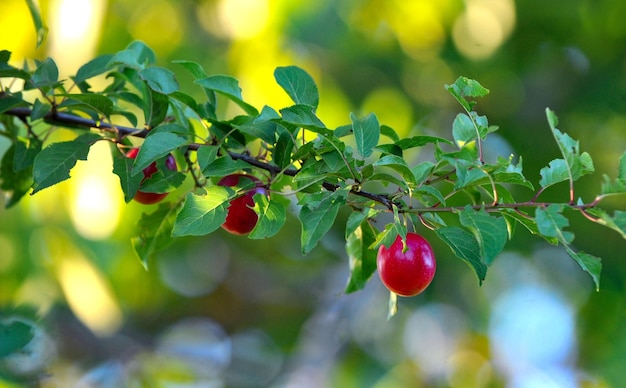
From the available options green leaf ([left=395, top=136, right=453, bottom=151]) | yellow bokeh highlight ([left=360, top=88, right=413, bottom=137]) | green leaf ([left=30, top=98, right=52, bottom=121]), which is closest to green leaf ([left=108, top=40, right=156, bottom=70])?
green leaf ([left=30, top=98, right=52, bottom=121])

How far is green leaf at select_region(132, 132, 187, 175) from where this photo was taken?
1.04 meters

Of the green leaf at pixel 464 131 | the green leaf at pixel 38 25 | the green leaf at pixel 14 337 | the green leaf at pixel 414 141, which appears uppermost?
the green leaf at pixel 38 25

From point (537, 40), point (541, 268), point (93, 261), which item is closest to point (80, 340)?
point (93, 261)

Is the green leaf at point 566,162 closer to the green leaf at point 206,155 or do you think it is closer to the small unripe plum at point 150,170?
the green leaf at point 206,155

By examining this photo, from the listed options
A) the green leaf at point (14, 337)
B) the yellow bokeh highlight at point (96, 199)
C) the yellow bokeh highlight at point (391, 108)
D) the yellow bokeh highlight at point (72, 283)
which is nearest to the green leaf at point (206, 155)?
the green leaf at point (14, 337)

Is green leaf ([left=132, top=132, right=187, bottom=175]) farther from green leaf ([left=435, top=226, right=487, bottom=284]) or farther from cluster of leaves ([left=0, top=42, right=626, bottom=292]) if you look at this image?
green leaf ([left=435, top=226, right=487, bottom=284])

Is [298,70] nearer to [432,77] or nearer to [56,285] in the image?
[56,285]

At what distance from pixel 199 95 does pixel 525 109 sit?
2.05 m

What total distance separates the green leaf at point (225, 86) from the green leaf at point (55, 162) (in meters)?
0.24

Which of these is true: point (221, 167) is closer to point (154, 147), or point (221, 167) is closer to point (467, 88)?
point (154, 147)

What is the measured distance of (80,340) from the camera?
15.2 ft

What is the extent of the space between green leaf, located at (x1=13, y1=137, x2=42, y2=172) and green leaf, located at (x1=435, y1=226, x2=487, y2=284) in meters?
0.75

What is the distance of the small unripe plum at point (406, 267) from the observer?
1171 mm

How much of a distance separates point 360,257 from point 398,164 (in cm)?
33
